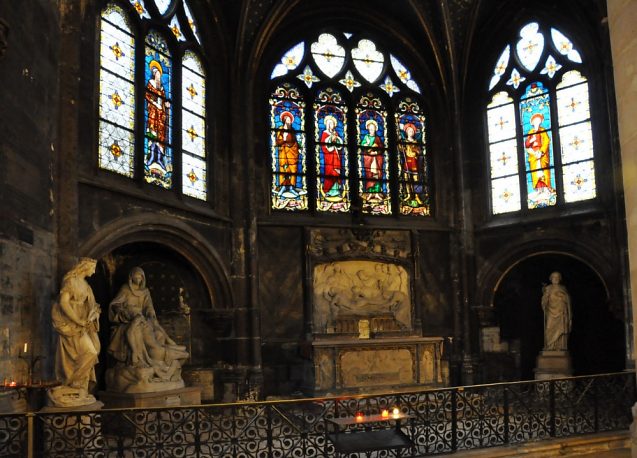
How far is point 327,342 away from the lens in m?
12.9

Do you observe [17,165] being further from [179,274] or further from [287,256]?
[287,256]

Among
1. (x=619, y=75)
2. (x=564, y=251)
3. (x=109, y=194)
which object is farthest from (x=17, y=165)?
(x=564, y=251)

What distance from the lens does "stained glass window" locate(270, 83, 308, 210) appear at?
14.9 meters

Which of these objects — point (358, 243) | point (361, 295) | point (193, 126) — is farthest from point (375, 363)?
point (193, 126)

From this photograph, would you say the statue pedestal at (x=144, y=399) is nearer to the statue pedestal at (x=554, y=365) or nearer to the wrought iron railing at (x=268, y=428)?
the wrought iron railing at (x=268, y=428)

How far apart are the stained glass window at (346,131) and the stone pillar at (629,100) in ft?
30.5

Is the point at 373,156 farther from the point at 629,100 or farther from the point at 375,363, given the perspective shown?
the point at 629,100

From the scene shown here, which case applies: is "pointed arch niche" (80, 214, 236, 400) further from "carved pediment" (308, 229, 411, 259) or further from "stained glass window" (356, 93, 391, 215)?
"stained glass window" (356, 93, 391, 215)

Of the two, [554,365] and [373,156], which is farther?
[373,156]

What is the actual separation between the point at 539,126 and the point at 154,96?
811 centimetres

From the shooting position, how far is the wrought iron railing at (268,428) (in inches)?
296

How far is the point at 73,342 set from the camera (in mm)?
8492

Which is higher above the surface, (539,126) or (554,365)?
(539,126)

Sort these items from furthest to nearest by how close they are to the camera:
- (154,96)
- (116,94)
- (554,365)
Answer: (554,365)
(154,96)
(116,94)
